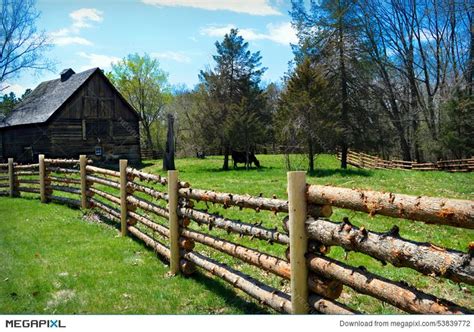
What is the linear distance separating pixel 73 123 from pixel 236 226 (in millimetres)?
19942

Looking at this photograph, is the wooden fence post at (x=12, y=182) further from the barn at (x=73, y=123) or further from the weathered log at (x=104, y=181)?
the barn at (x=73, y=123)

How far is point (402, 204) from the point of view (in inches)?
100

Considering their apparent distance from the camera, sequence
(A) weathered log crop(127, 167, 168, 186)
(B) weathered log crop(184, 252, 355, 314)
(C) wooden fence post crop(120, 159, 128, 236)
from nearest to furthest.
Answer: (B) weathered log crop(184, 252, 355, 314) < (A) weathered log crop(127, 167, 168, 186) < (C) wooden fence post crop(120, 159, 128, 236)

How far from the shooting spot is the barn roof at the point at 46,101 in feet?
71.1

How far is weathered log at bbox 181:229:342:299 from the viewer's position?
10.5ft

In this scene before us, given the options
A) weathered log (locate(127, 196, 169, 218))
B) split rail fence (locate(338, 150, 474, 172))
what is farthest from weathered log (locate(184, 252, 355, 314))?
split rail fence (locate(338, 150, 474, 172))

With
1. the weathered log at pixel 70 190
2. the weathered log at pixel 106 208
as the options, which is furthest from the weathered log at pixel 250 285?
the weathered log at pixel 70 190

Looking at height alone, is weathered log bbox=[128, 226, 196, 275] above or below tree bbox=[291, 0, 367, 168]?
below

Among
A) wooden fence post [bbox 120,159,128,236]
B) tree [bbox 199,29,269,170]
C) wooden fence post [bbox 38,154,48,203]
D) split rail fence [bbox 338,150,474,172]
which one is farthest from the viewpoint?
split rail fence [bbox 338,150,474,172]

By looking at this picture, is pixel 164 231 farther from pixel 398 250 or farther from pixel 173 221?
pixel 398 250

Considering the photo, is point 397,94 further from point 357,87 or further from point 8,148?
point 8,148

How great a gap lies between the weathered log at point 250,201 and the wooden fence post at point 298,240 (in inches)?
4.0

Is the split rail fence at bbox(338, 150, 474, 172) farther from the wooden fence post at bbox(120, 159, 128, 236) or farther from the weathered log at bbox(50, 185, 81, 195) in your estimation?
the wooden fence post at bbox(120, 159, 128, 236)
